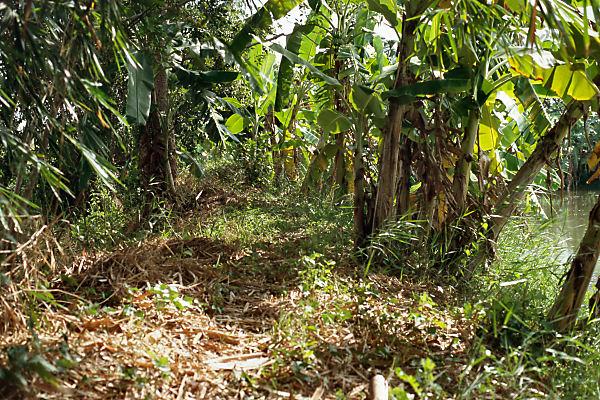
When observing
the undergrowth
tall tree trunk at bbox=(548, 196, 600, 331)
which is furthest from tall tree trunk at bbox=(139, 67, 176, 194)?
tall tree trunk at bbox=(548, 196, 600, 331)

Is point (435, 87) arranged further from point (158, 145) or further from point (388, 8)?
point (158, 145)

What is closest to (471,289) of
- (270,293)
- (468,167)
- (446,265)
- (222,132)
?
(446,265)

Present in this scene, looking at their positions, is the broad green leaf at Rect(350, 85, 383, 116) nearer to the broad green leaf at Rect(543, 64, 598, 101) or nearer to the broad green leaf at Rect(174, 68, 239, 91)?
the broad green leaf at Rect(174, 68, 239, 91)

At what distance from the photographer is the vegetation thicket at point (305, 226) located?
7.68 feet

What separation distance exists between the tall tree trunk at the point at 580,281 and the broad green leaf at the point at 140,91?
2417 mm

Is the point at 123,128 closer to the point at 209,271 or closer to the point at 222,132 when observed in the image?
the point at 222,132

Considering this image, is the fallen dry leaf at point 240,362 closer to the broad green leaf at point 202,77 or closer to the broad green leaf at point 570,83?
the broad green leaf at point 570,83

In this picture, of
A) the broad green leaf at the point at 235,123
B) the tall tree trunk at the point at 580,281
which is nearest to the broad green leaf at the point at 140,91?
the tall tree trunk at the point at 580,281

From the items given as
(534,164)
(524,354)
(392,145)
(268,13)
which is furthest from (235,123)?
(524,354)

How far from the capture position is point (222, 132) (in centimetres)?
576

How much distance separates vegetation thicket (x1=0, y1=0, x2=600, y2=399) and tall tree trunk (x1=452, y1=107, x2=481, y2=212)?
0.07 feet

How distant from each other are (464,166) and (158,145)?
2469 mm

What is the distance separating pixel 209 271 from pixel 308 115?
272 cm

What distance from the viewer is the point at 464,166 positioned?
4.06m
